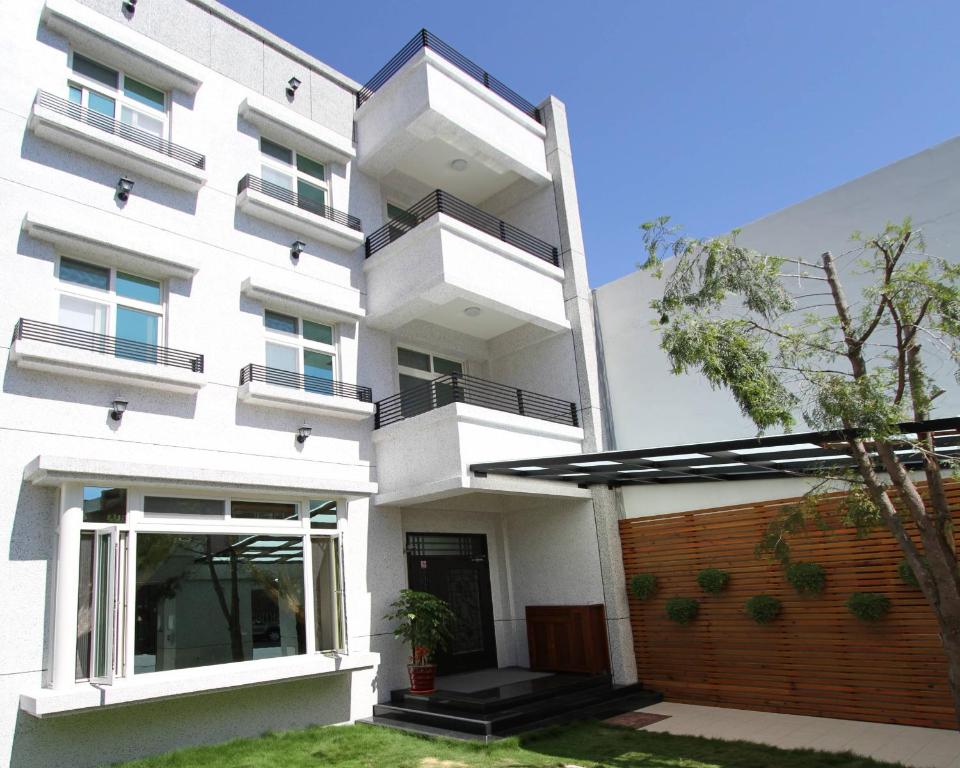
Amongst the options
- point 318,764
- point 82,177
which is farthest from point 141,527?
point 82,177

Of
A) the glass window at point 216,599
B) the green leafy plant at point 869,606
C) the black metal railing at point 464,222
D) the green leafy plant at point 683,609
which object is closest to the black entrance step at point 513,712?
the green leafy plant at point 683,609

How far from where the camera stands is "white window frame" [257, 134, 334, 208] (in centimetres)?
1001

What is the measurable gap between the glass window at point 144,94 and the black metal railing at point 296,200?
133cm

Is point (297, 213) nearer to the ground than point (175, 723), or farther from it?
farther from it

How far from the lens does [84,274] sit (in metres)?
7.91

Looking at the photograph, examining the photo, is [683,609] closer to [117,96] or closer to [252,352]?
[252,352]

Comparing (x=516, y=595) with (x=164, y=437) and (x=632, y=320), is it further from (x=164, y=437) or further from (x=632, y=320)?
(x=164, y=437)

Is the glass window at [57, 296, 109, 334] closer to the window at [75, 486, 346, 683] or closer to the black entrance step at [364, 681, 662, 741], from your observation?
the window at [75, 486, 346, 683]

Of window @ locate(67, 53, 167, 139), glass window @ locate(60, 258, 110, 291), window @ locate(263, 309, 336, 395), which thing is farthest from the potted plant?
window @ locate(67, 53, 167, 139)

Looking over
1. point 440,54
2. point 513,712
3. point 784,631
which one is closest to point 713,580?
point 784,631

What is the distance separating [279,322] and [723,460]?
18.8 feet

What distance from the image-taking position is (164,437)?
7.87 m

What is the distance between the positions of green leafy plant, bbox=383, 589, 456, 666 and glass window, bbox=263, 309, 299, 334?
3.71 metres

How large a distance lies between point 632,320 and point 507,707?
19.2ft
